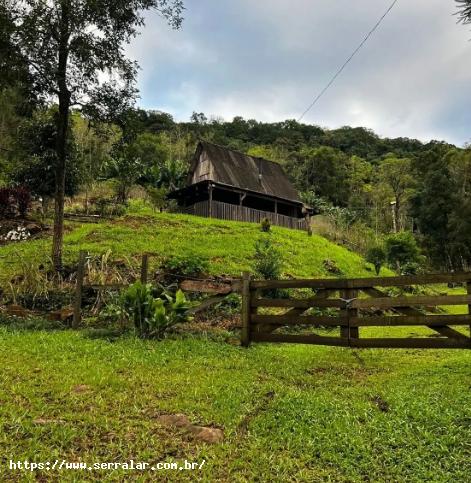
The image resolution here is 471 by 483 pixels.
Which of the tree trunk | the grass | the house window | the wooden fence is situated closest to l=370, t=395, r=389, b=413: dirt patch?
the grass

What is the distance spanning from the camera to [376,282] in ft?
23.6

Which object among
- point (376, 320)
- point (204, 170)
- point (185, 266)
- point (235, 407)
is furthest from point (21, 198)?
point (235, 407)

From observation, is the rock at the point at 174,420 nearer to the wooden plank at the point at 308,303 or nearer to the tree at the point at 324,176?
the wooden plank at the point at 308,303

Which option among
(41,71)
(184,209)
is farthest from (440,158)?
(41,71)

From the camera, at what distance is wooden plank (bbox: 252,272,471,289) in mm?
6777

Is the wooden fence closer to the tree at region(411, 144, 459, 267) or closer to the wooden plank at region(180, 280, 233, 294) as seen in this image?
the tree at region(411, 144, 459, 267)

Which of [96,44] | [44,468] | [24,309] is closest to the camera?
[44,468]

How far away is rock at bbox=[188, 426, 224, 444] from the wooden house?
23.6 meters

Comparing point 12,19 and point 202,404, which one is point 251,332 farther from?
point 12,19

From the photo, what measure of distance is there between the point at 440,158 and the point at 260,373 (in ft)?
143

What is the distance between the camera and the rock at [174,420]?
15.0ft

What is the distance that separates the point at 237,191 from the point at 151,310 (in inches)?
839

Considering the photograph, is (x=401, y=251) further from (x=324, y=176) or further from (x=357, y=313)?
(x=324, y=176)

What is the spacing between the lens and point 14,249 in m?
17.1
